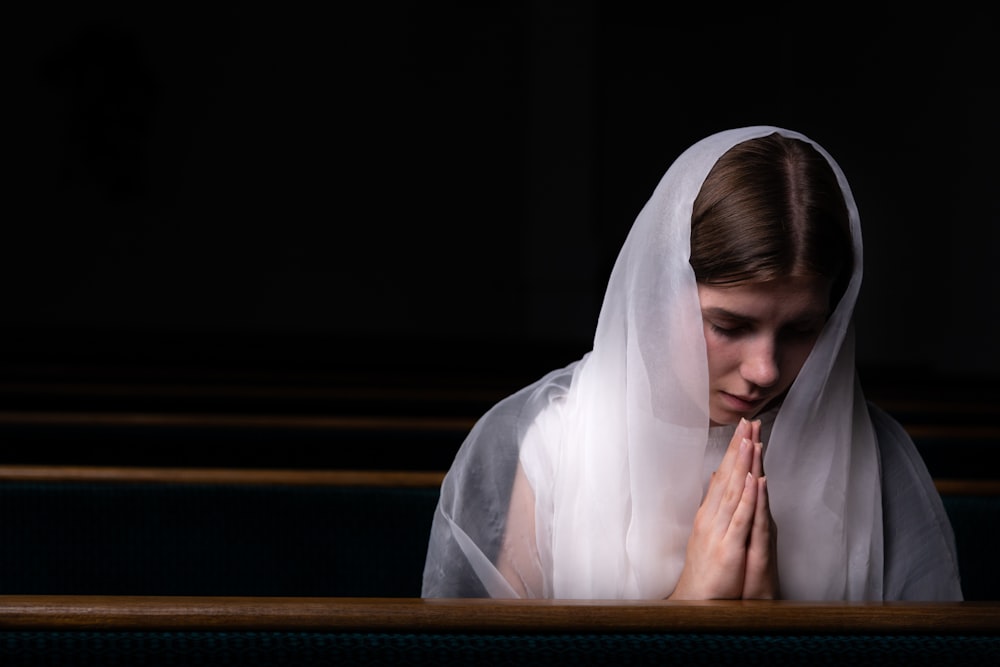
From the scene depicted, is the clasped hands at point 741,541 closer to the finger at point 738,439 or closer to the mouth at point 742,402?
the finger at point 738,439

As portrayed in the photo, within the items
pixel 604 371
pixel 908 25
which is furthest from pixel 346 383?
pixel 908 25

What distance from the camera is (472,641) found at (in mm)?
869

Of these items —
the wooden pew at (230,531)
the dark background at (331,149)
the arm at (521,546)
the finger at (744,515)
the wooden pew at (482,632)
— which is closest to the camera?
the wooden pew at (482,632)

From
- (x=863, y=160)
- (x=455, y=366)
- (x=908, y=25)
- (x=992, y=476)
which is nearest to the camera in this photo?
(x=992, y=476)

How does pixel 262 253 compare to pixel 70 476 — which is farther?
pixel 262 253

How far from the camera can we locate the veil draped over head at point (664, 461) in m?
1.33

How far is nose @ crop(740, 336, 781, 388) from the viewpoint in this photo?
128 cm

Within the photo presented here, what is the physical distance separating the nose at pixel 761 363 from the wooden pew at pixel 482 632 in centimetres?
40

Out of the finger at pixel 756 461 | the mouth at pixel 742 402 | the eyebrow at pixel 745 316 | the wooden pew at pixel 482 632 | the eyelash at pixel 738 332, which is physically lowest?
the wooden pew at pixel 482 632

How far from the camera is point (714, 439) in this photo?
1425 mm

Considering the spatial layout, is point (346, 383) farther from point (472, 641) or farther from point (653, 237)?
point (472, 641)

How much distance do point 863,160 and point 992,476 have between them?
5.12 m

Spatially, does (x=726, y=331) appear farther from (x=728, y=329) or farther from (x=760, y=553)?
(x=760, y=553)

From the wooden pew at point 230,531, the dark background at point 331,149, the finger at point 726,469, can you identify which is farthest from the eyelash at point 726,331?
the dark background at point 331,149
